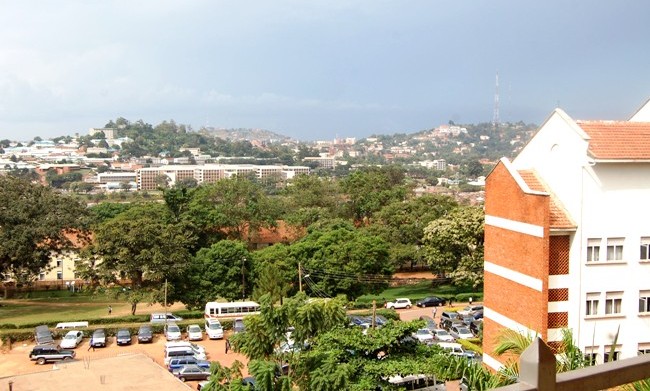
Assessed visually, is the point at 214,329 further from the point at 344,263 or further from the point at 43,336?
the point at 344,263

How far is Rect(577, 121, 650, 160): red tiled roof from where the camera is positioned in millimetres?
14789

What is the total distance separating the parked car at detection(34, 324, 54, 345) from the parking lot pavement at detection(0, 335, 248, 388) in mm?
470

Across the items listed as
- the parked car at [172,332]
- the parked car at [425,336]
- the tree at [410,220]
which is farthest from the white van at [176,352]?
the tree at [410,220]

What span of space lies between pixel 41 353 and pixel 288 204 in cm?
2482

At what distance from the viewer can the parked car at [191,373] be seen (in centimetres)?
2181

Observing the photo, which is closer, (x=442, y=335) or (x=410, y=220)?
(x=442, y=335)

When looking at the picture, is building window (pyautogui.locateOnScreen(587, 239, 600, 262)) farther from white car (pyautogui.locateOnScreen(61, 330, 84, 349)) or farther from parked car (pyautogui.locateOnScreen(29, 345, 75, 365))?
white car (pyautogui.locateOnScreen(61, 330, 84, 349))

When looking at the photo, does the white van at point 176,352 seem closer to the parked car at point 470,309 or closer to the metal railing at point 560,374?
the parked car at point 470,309

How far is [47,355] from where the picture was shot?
24469 millimetres

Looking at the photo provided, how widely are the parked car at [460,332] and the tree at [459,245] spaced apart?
4.11 m

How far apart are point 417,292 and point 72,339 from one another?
20281mm

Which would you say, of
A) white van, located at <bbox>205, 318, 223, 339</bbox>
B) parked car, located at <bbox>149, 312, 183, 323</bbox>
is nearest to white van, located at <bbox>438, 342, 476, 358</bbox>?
white van, located at <bbox>205, 318, 223, 339</bbox>

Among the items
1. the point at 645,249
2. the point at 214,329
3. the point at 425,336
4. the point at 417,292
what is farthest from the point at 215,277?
the point at 645,249

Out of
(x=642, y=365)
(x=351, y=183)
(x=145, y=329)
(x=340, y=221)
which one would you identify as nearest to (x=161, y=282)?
(x=145, y=329)
